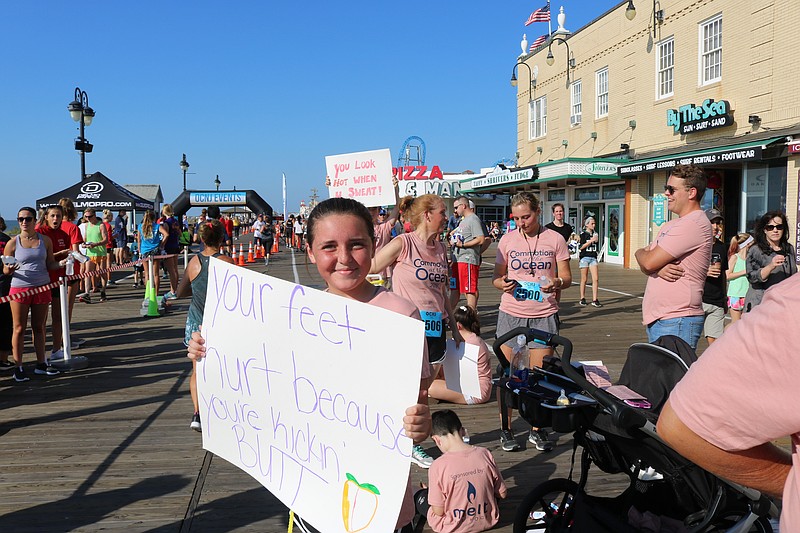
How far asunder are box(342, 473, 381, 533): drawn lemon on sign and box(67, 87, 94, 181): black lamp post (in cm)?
1959

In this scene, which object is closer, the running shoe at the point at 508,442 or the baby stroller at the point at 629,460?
the baby stroller at the point at 629,460

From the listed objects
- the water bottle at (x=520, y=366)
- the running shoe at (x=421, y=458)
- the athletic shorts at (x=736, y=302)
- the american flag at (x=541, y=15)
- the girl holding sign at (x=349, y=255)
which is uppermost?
the american flag at (x=541, y=15)

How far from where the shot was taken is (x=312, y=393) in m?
2.11

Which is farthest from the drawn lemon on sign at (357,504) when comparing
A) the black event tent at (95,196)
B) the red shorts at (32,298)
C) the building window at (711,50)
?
the black event tent at (95,196)

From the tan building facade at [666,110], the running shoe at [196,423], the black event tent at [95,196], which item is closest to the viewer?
the running shoe at [196,423]

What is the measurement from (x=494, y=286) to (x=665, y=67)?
16.4m

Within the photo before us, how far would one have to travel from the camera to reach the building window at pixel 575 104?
83.0ft

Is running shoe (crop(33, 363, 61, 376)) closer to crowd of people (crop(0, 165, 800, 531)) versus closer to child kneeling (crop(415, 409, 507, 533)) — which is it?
crowd of people (crop(0, 165, 800, 531))

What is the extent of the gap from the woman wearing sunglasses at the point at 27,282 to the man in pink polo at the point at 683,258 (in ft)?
21.0

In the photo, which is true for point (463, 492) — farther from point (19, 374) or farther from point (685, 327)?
point (19, 374)

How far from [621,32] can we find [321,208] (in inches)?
877

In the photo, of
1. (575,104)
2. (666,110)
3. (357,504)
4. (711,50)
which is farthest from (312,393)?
(575,104)

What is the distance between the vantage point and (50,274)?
25.6 ft

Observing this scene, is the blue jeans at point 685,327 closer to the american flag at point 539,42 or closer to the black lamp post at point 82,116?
the black lamp post at point 82,116
